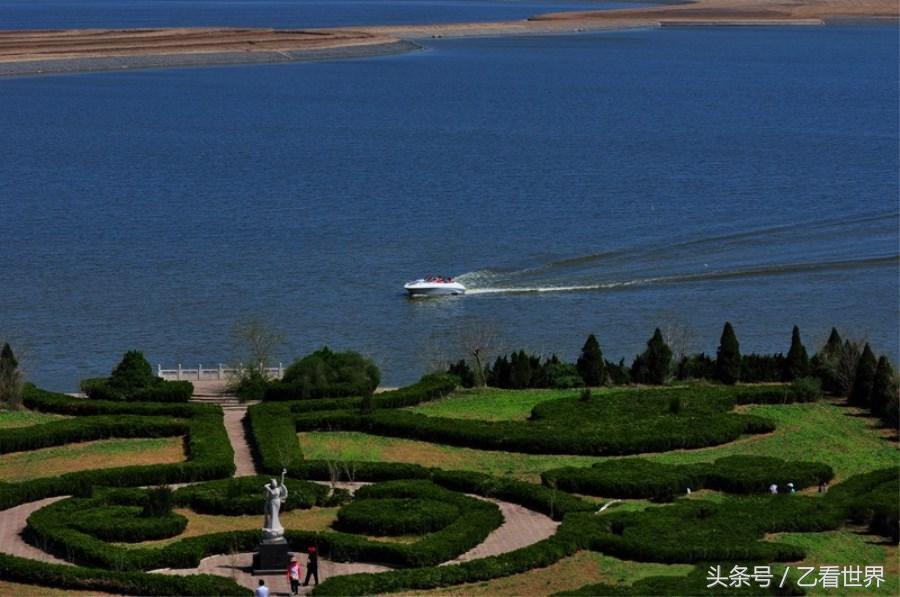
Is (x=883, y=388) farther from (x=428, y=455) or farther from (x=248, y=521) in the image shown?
(x=248, y=521)

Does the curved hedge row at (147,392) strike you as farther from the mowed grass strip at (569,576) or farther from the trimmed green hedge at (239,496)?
the mowed grass strip at (569,576)

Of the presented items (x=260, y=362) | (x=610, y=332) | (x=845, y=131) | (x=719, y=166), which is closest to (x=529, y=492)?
(x=260, y=362)

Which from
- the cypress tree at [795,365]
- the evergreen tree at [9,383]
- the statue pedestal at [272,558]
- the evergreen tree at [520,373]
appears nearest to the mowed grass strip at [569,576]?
the statue pedestal at [272,558]

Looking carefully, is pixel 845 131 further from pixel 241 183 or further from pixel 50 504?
pixel 50 504

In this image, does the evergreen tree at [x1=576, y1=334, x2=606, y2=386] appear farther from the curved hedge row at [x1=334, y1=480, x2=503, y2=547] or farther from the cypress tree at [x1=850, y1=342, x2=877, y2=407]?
the curved hedge row at [x1=334, y1=480, x2=503, y2=547]

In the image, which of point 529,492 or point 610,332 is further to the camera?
point 610,332
